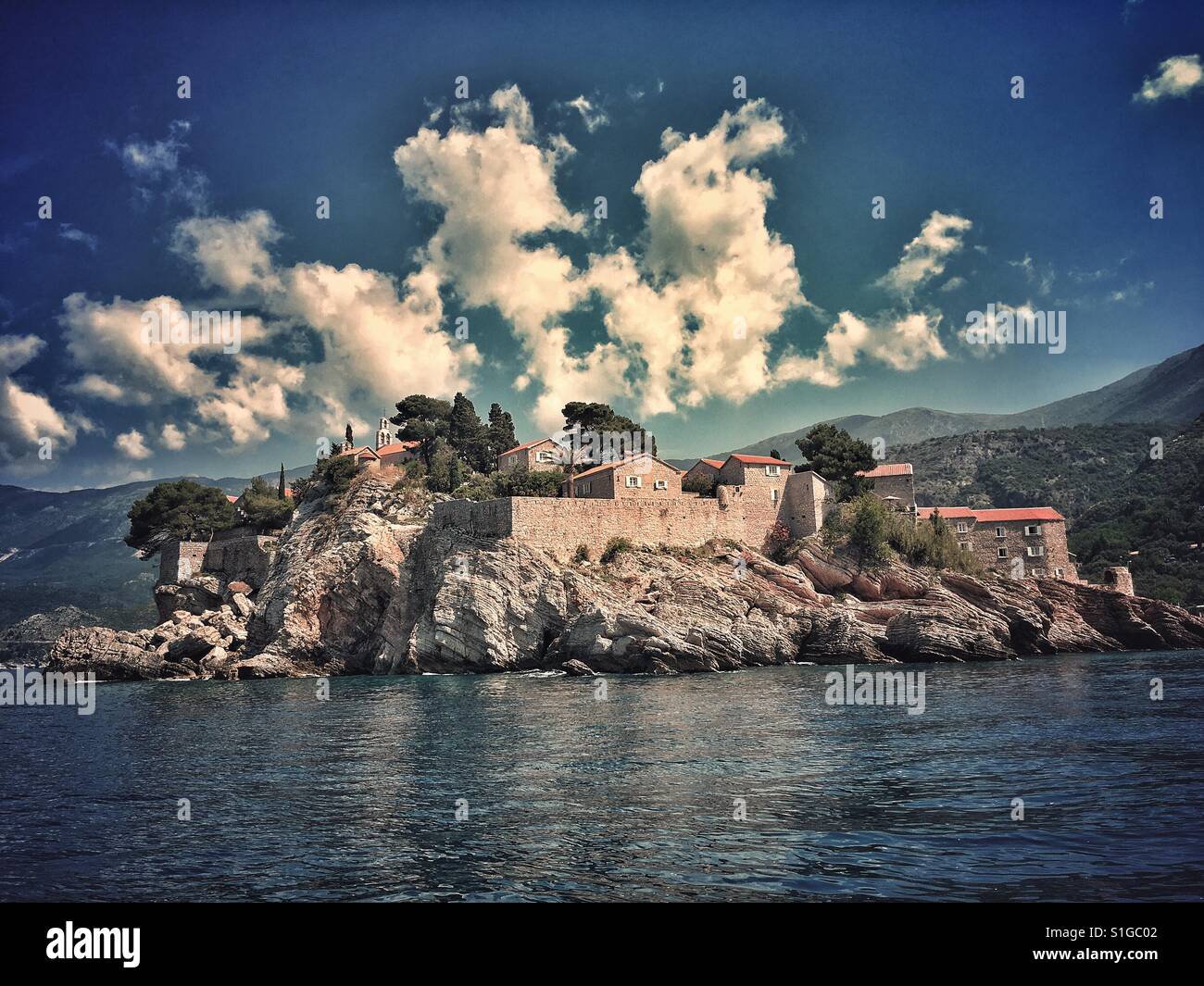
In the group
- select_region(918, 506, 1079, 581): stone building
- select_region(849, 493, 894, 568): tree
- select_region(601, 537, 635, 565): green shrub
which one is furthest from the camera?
select_region(918, 506, 1079, 581): stone building

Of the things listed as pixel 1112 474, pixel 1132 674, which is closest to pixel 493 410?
pixel 1132 674

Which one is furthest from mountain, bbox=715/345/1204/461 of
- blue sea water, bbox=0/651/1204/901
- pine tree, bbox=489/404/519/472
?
blue sea water, bbox=0/651/1204/901

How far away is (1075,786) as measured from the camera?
48.9ft

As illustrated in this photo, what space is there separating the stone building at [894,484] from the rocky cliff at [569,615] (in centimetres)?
845

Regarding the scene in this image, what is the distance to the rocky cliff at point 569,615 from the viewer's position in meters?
43.8

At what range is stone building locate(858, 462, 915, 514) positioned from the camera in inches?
2286

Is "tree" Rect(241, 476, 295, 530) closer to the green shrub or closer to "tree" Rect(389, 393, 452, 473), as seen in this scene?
"tree" Rect(389, 393, 452, 473)

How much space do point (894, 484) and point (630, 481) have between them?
64.2ft

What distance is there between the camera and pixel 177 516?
60719 millimetres

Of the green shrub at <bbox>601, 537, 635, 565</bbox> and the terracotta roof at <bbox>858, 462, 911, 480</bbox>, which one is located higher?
the terracotta roof at <bbox>858, 462, 911, 480</bbox>

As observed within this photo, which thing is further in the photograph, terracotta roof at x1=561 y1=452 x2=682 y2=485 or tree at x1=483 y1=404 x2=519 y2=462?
tree at x1=483 y1=404 x2=519 y2=462

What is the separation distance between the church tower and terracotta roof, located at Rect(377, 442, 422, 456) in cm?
363
